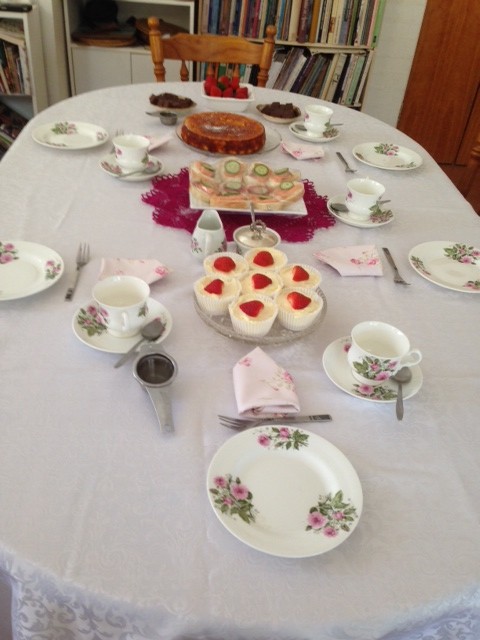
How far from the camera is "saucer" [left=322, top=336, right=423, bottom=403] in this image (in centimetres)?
84

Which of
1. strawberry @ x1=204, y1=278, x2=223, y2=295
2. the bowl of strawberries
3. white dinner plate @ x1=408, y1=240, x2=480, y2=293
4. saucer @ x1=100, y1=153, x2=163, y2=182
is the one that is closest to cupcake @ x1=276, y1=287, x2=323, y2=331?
strawberry @ x1=204, y1=278, x2=223, y2=295

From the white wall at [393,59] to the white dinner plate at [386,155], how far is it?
1808 mm


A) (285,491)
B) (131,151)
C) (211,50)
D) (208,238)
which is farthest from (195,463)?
(211,50)

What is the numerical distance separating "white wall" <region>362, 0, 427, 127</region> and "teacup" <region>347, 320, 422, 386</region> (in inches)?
108

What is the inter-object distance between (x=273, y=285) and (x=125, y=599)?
0.56 metres

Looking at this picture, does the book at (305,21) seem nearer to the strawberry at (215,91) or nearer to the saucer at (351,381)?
the strawberry at (215,91)

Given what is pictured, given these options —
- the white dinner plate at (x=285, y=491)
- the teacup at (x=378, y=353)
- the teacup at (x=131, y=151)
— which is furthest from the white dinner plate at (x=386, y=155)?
the white dinner plate at (x=285, y=491)

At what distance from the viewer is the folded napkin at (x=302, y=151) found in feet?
5.09

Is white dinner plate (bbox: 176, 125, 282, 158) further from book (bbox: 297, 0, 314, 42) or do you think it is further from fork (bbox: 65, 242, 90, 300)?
book (bbox: 297, 0, 314, 42)

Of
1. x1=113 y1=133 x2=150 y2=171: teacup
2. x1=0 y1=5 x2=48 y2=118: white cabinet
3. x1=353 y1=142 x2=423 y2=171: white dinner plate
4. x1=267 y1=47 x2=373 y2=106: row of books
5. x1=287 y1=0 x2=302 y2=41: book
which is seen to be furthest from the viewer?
x1=267 y1=47 x2=373 y2=106: row of books

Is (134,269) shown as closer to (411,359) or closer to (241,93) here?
(411,359)

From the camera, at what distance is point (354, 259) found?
1.15m

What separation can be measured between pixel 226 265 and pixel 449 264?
0.51 metres

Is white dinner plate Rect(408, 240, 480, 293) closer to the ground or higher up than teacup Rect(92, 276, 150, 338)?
closer to the ground
